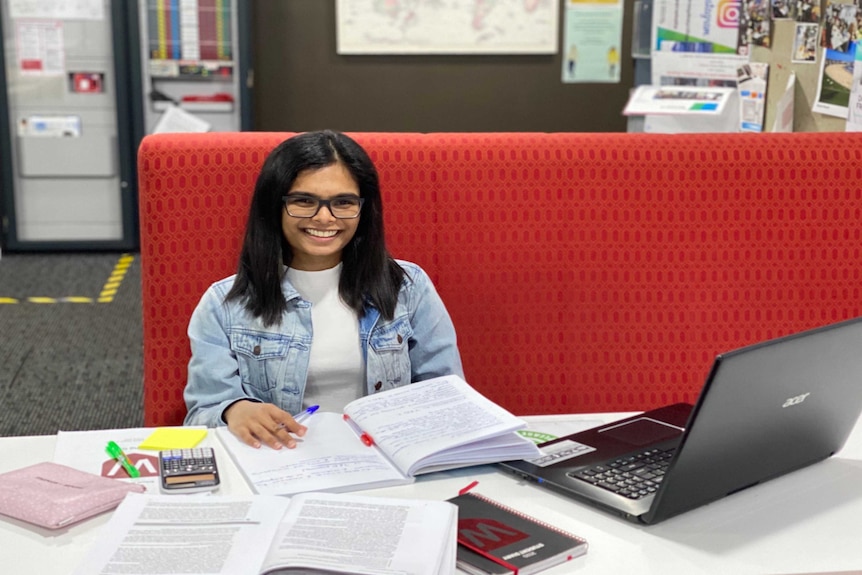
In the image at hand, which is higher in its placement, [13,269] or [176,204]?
[176,204]

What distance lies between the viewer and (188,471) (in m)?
1.45

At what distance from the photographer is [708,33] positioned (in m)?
3.35

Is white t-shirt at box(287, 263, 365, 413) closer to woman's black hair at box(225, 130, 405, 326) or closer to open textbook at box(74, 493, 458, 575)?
woman's black hair at box(225, 130, 405, 326)

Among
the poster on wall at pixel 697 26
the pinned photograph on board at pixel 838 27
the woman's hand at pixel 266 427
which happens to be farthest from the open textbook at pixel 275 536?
the poster on wall at pixel 697 26

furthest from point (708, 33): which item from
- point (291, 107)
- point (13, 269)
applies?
point (13, 269)

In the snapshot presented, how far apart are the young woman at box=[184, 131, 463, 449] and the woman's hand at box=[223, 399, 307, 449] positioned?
0.87 feet

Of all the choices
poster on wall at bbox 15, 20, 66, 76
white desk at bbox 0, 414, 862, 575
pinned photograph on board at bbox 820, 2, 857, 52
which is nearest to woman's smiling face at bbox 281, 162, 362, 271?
white desk at bbox 0, 414, 862, 575

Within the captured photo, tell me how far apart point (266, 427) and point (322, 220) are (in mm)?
487

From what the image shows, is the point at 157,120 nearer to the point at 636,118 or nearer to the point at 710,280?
the point at 636,118

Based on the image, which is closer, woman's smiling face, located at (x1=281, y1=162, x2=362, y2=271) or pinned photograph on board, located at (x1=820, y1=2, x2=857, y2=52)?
woman's smiling face, located at (x1=281, y1=162, x2=362, y2=271)

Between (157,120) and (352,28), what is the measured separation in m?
1.18

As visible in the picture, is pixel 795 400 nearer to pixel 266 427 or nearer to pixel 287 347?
pixel 266 427

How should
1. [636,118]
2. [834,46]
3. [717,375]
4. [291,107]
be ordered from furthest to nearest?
[291,107]
[636,118]
[834,46]
[717,375]

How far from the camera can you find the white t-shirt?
2004 millimetres
